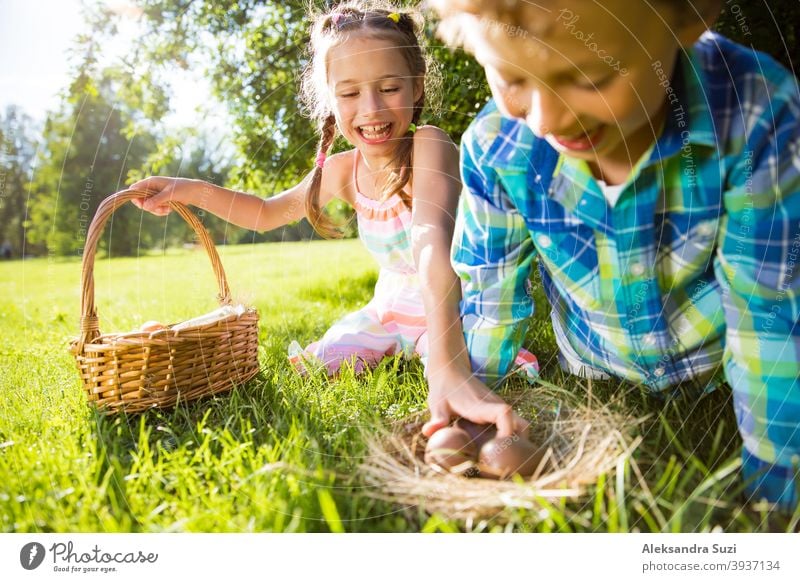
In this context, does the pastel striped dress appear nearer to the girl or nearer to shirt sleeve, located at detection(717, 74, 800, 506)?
the girl

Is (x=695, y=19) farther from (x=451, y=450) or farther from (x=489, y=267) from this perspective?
(x=451, y=450)

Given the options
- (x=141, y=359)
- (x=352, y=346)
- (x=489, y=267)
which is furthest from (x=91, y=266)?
(x=489, y=267)

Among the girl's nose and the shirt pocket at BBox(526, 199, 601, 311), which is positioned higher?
the girl's nose

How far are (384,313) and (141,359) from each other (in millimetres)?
414


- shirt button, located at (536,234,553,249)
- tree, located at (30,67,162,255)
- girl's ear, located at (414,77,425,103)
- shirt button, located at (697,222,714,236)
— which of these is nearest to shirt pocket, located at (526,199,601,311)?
shirt button, located at (536,234,553,249)

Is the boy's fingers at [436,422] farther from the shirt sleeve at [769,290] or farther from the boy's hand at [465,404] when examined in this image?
the shirt sleeve at [769,290]

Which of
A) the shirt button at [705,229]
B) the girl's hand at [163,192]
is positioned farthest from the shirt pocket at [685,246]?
the girl's hand at [163,192]

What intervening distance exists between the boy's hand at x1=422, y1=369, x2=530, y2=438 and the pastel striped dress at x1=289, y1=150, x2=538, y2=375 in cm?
30

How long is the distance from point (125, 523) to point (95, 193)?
67cm

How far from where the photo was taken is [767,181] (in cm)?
59

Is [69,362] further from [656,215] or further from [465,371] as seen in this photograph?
[656,215]

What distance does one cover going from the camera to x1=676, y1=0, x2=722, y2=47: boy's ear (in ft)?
1.85

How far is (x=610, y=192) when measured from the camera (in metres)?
0.67
